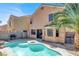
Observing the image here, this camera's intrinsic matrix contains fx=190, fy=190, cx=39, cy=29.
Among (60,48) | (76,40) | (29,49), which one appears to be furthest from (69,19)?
(29,49)

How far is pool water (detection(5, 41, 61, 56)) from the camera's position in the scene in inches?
125

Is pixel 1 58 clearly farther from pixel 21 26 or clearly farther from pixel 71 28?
pixel 71 28

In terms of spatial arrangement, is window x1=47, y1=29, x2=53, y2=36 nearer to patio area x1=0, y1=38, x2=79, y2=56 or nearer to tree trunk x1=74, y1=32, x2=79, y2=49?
patio area x1=0, y1=38, x2=79, y2=56

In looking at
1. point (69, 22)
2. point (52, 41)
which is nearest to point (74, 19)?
point (69, 22)

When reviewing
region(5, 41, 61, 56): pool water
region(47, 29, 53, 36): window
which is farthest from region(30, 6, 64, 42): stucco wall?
region(5, 41, 61, 56): pool water

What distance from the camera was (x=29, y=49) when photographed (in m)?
3.19

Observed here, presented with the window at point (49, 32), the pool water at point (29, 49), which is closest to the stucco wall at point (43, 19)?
the window at point (49, 32)

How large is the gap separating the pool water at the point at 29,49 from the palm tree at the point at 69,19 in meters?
0.42

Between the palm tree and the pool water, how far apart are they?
0.42 metres

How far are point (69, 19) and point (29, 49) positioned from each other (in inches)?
32.7

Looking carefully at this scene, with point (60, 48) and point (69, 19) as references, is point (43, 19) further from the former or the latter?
point (60, 48)

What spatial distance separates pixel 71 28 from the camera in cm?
313

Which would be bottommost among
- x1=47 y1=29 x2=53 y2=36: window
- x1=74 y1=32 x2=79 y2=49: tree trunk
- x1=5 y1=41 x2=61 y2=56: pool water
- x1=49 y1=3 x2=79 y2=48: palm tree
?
x1=5 y1=41 x2=61 y2=56: pool water

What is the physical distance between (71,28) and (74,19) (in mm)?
155
